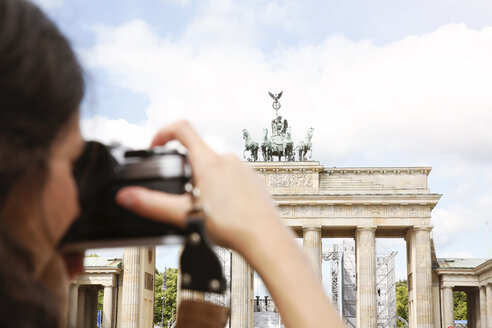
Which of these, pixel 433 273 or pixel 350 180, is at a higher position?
pixel 350 180

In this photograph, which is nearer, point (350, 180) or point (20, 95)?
point (20, 95)

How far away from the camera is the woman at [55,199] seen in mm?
865

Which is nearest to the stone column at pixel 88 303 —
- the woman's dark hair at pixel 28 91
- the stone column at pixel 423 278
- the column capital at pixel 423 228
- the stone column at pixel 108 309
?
the stone column at pixel 108 309

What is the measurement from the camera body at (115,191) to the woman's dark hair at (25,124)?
131 mm

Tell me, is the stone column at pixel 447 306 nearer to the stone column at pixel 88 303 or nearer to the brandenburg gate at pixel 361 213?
the brandenburg gate at pixel 361 213

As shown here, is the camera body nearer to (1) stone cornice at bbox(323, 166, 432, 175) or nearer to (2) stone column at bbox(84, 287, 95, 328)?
(1) stone cornice at bbox(323, 166, 432, 175)

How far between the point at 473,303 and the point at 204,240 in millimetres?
64728

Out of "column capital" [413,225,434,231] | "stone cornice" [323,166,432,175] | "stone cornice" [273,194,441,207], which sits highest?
"stone cornice" [323,166,432,175]

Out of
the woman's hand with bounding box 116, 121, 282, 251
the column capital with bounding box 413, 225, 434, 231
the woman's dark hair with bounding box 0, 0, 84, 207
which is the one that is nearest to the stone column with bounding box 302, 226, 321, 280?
the column capital with bounding box 413, 225, 434, 231

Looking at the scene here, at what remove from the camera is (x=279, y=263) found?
115 centimetres

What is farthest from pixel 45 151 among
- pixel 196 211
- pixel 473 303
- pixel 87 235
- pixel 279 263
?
pixel 473 303

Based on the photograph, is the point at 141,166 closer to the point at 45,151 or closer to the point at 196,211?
the point at 196,211

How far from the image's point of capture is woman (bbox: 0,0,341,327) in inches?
34.1

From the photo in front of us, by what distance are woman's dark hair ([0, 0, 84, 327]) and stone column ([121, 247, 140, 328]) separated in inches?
2012
